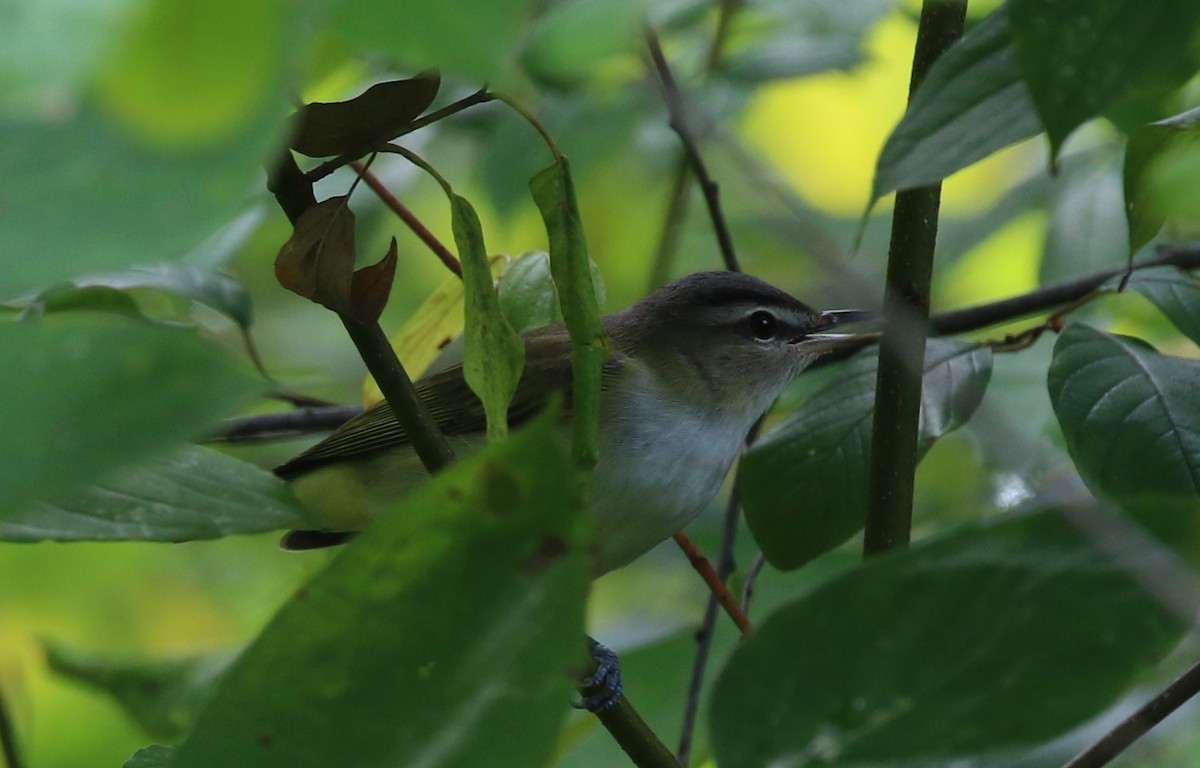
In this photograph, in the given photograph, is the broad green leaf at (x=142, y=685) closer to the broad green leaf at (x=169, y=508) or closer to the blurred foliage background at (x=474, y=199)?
the blurred foliage background at (x=474, y=199)

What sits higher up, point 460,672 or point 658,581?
point 460,672

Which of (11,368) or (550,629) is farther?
(550,629)

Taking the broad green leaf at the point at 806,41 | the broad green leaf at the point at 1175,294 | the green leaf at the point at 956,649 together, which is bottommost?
the broad green leaf at the point at 1175,294

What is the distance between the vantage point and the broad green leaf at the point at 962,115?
3.84 ft

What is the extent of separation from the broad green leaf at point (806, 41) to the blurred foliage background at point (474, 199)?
0.01 meters

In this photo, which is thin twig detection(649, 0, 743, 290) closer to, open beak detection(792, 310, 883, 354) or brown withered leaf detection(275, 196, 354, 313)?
open beak detection(792, 310, 883, 354)

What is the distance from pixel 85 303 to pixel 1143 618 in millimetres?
1734

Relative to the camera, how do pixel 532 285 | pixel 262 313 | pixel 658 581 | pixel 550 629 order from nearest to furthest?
pixel 550 629 < pixel 532 285 < pixel 658 581 < pixel 262 313

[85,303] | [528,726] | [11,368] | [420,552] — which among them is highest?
[85,303]

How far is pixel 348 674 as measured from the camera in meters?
0.77

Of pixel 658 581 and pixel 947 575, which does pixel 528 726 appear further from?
pixel 658 581

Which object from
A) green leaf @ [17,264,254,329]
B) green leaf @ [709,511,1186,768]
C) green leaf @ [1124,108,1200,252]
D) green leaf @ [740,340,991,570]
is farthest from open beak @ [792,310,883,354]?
green leaf @ [709,511,1186,768]

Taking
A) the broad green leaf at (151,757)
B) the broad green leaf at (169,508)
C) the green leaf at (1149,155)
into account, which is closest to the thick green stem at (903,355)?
the green leaf at (1149,155)

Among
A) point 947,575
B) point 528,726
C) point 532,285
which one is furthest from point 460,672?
point 532,285
